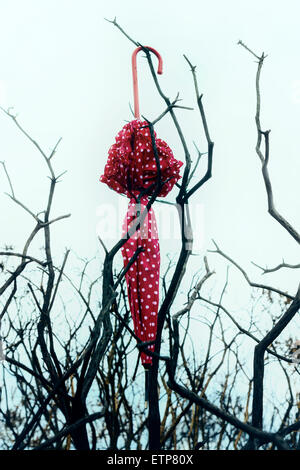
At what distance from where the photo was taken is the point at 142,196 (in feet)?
5.53

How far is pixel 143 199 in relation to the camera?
5.63 ft

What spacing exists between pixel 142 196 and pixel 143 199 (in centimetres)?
3

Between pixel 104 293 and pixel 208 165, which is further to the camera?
pixel 208 165

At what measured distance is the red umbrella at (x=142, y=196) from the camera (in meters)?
1.66

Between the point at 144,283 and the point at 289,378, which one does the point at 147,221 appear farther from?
the point at 289,378

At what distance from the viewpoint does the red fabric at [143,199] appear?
1.66 m

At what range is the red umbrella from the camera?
5.44 ft

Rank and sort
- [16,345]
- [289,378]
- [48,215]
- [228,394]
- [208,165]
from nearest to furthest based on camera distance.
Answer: [208,165], [48,215], [16,345], [289,378], [228,394]

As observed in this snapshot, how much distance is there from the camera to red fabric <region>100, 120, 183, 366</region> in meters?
1.66
